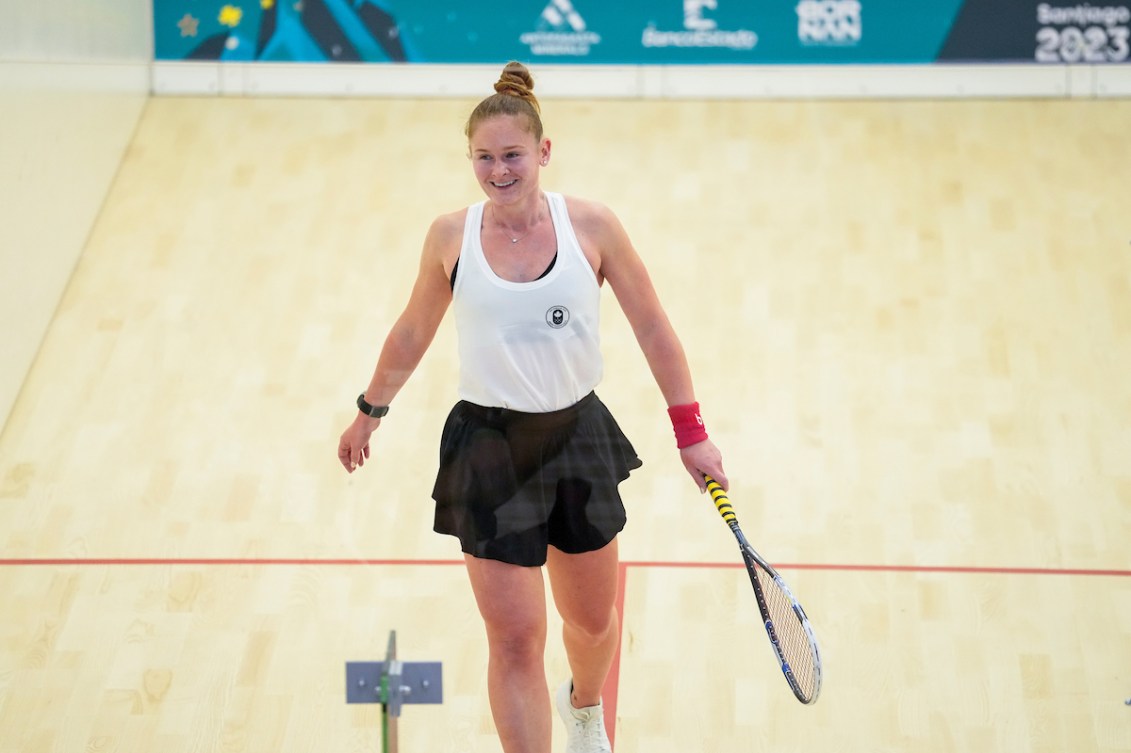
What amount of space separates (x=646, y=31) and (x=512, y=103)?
2429 mm

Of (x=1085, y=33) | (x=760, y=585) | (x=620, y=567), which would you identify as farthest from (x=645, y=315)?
(x=1085, y=33)

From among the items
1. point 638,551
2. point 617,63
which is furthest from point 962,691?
point 617,63

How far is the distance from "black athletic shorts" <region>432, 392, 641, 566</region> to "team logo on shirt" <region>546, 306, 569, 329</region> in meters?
0.14

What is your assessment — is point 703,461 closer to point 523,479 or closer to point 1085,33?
point 523,479

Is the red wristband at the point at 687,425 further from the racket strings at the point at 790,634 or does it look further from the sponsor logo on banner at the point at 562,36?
the sponsor logo on banner at the point at 562,36

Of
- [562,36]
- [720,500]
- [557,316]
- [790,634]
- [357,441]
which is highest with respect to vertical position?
[562,36]

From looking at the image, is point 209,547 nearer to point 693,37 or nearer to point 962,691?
point 962,691

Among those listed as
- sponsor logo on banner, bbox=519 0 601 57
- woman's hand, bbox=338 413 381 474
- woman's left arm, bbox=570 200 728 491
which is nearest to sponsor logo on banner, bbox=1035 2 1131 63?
sponsor logo on banner, bbox=519 0 601 57

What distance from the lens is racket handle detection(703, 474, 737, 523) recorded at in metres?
2.46

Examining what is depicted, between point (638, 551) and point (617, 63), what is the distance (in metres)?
1.84

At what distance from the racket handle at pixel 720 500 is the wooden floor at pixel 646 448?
25 cm

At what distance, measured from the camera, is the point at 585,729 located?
9.08 ft

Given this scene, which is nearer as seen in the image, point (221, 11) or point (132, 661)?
point (132, 661)

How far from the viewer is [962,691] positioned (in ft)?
9.70
